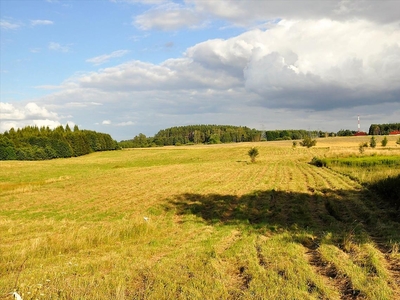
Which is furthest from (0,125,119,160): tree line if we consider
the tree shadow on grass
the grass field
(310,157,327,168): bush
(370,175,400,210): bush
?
(370,175,400,210): bush

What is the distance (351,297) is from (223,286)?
95.1 inches

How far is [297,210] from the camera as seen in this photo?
1628 centimetres

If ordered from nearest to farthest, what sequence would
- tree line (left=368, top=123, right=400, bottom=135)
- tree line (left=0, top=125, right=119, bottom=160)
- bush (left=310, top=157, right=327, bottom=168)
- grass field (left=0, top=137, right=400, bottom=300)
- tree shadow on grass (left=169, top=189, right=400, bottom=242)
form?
grass field (left=0, top=137, right=400, bottom=300)
tree shadow on grass (left=169, top=189, right=400, bottom=242)
bush (left=310, top=157, right=327, bottom=168)
tree line (left=0, top=125, right=119, bottom=160)
tree line (left=368, top=123, right=400, bottom=135)

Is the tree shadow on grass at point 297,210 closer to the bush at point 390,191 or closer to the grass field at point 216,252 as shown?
the grass field at point 216,252

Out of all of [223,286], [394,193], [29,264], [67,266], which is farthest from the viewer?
[394,193]

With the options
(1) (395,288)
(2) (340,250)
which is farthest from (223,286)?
(2) (340,250)

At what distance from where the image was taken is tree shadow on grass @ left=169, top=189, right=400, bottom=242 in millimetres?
12852

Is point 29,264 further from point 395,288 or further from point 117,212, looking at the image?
point 117,212

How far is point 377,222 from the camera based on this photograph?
1336cm

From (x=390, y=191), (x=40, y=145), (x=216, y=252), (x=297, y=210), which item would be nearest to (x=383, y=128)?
(x=40, y=145)

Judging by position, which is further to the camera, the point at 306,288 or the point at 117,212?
the point at 117,212

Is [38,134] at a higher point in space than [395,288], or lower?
higher

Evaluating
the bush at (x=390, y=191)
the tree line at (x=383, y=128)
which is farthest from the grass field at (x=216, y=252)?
the tree line at (x=383, y=128)

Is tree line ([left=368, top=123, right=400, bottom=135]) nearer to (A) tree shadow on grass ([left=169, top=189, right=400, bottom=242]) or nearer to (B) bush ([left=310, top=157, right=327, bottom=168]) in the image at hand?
(B) bush ([left=310, top=157, right=327, bottom=168])
